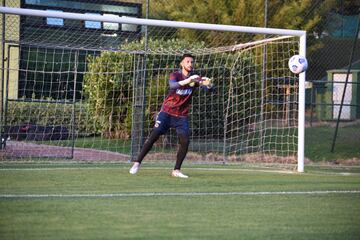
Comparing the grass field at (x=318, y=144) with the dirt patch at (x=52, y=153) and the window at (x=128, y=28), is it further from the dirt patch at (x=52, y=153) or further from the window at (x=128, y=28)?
the window at (x=128, y=28)

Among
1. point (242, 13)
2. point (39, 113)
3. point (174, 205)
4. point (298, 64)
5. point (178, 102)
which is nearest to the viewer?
point (174, 205)

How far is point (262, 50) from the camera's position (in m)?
17.0

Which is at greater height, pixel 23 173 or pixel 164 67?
pixel 164 67

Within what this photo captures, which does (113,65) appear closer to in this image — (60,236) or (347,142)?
(347,142)

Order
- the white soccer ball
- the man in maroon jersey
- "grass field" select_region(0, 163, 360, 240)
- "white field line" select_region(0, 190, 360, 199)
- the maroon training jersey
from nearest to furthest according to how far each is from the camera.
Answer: "grass field" select_region(0, 163, 360, 240) → "white field line" select_region(0, 190, 360, 199) → the man in maroon jersey → the maroon training jersey → the white soccer ball

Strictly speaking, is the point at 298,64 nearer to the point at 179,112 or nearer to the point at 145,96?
the point at 179,112

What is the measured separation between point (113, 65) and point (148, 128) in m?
1.78

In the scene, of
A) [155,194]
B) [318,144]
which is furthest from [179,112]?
[318,144]

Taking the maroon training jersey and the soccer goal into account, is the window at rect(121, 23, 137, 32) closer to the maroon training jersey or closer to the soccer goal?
the soccer goal

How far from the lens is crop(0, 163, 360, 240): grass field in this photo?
21.4 feet

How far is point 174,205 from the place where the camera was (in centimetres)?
815

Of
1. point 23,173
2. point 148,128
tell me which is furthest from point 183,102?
point 148,128

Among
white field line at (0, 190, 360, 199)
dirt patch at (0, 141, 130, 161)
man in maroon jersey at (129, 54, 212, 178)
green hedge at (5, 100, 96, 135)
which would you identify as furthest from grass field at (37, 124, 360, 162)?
white field line at (0, 190, 360, 199)

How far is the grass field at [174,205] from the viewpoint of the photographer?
652 cm
